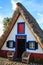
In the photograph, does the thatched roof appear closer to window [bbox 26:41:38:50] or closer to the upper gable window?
window [bbox 26:41:38:50]

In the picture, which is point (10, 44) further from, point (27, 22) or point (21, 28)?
point (27, 22)

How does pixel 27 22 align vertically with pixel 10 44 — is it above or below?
above

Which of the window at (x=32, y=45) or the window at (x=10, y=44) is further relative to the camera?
the window at (x=10, y=44)

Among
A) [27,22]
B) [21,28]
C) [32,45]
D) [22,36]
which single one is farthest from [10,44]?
[27,22]

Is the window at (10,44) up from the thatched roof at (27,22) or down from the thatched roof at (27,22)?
down

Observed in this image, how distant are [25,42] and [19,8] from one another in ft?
14.0

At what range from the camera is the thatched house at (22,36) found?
24892 millimetres

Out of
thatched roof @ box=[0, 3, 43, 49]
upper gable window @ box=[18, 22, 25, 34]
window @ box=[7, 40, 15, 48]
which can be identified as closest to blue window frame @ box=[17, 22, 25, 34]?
upper gable window @ box=[18, 22, 25, 34]

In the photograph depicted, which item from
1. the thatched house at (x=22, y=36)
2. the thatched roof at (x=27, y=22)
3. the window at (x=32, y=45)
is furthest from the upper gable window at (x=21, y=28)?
the window at (x=32, y=45)

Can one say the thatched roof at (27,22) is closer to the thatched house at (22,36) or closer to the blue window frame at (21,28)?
the thatched house at (22,36)

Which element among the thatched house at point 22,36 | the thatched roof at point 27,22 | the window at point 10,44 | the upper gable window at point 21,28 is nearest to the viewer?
the thatched roof at point 27,22

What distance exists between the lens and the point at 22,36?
26406 mm

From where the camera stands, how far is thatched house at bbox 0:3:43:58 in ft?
81.7

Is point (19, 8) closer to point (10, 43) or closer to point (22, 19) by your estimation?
→ point (22, 19)
